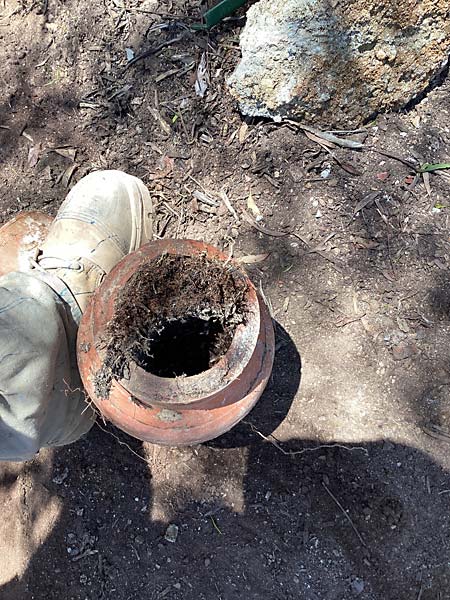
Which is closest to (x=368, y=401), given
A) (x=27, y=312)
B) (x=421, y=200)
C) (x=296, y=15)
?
(x=421, y=200)

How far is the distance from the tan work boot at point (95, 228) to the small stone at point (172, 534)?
1131mm

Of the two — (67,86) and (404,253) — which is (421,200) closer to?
(404,253)

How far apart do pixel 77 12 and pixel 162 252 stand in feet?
6.40

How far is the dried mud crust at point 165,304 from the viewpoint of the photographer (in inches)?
62.7

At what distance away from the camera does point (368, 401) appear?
93.0 inches

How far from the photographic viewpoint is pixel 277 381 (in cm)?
244

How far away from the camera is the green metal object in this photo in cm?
264

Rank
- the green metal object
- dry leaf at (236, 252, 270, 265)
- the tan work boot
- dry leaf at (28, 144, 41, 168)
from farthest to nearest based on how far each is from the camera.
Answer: dry leaf at (28, 144, 41, 168)
the green metal object
dry leaf at (236, 252, 270, 265)
the tan work boot

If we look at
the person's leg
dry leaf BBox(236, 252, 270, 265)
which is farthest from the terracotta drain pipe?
dry leaf BBox(236, 252, 270, 265)

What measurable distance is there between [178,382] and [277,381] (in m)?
1.02

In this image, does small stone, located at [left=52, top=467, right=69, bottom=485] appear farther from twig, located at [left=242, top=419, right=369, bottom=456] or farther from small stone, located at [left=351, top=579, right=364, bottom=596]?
small stone, located at [left=351, top=579, right=364, bottom=596]

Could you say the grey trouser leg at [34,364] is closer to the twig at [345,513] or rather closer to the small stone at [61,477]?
the small stone at [61,477]

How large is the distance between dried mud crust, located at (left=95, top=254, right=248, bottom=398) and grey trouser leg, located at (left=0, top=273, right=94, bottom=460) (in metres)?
0.38

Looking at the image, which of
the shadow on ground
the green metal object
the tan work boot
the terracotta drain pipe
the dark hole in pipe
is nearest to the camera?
the terracotta drain pipe
